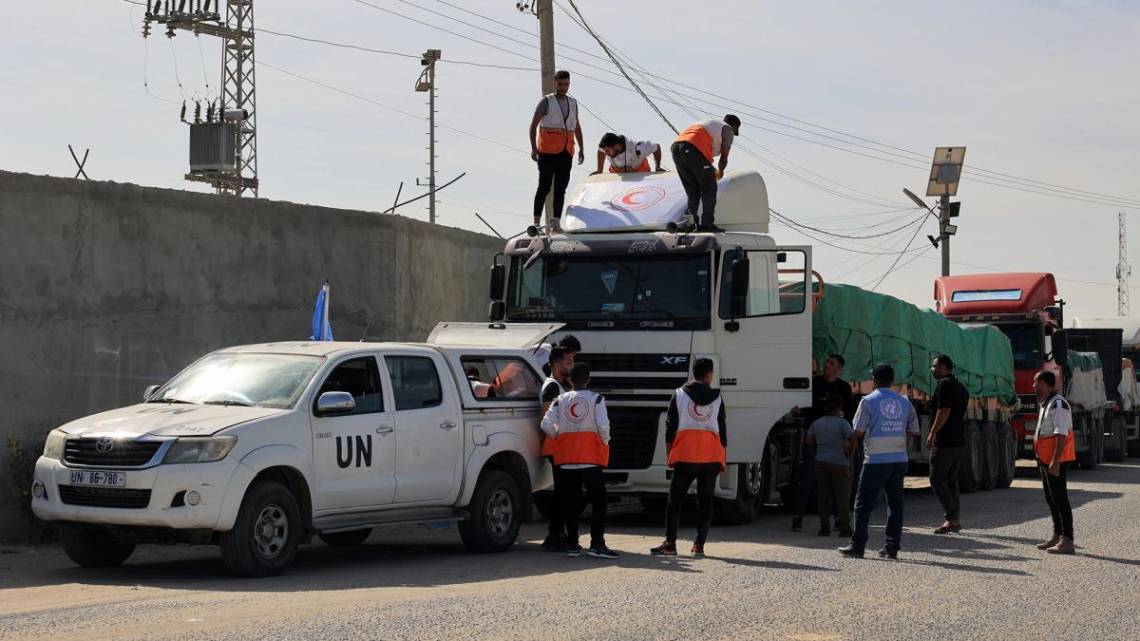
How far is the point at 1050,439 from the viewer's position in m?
15.0

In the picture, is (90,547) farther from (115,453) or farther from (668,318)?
(668,318)

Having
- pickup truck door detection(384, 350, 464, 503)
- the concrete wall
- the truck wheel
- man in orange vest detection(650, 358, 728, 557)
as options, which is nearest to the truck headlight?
the concrete wall

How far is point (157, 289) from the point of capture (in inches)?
611

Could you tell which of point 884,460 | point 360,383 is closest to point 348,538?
point 360,383

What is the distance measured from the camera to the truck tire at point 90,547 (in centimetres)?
1193

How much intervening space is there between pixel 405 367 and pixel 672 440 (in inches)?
97.4

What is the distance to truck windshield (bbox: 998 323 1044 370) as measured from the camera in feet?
95.2

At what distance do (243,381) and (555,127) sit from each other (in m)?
7.13

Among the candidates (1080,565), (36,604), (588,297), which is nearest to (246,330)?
(588,297)

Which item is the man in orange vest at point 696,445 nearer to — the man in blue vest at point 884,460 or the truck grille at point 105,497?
the man in blue vest at point 884,460

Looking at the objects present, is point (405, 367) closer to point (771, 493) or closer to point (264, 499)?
point (264, 499)

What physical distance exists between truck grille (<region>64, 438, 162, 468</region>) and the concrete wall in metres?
2.37

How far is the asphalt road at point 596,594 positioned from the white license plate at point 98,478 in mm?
708

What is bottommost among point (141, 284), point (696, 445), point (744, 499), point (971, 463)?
point (744, 499)
